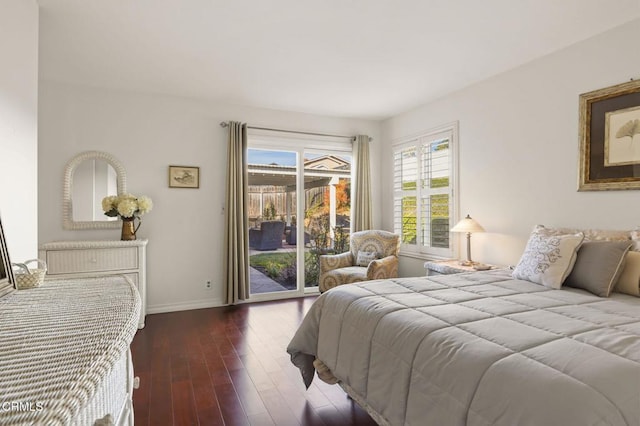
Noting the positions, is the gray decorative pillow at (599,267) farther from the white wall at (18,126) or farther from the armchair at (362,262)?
the white wall at (18,126)

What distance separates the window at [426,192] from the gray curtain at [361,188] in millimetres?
393

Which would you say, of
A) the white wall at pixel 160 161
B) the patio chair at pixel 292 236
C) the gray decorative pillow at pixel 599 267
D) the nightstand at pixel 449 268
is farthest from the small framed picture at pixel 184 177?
the gray decorative pillow at pixel 599 267

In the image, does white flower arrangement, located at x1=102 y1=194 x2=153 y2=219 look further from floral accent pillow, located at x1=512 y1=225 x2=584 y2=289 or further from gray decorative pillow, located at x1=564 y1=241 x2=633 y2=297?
gray decorative pillow, located at x1=564 y1=241 x2=633 y2=297

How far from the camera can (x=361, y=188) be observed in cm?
530

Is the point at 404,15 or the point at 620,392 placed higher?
the point at 404,15

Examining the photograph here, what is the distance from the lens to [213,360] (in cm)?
291

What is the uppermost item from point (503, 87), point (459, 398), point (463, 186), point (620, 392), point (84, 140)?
point (503, 87)

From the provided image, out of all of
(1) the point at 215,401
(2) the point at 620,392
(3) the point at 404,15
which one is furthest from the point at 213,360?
(3) the point at 404,15

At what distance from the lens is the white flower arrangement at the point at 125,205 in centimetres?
377

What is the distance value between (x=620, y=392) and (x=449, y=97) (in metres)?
3.81

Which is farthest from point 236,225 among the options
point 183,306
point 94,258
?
point 94,258

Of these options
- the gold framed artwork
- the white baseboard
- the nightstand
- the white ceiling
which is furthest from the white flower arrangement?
the gold framed artwork

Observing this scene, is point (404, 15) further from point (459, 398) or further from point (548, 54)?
point (459, 398)

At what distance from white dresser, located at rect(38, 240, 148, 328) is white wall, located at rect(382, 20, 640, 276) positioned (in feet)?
11.9
